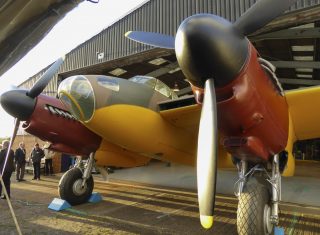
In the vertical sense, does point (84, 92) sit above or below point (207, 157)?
above

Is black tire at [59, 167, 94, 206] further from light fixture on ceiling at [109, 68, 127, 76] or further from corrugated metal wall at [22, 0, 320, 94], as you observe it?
light fixture on ceiling at [109, 68, 127, 76]

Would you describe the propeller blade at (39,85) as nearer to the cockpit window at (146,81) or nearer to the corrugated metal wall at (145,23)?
the cockpit window at (146,81)

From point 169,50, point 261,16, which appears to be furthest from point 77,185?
point 261,16

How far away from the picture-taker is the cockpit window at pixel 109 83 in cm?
598

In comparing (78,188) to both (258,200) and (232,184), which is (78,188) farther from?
(232,184)

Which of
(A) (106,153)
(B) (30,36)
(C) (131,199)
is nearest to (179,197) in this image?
(C) (131,199)

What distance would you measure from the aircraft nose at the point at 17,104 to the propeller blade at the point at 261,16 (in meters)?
5.13

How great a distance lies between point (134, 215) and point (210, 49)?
4.48m

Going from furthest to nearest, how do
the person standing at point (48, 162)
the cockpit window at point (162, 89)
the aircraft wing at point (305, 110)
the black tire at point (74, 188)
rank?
the person standing at point (48, 162), the black tire at point (74, 188), the cockpit window at point (162, 89), the aircraft wing at point (305, 110)

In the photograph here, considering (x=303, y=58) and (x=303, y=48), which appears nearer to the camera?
(x=303, y=48)

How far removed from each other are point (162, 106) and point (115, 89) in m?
1.14

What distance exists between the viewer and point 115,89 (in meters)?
6.05

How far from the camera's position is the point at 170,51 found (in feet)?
35.3

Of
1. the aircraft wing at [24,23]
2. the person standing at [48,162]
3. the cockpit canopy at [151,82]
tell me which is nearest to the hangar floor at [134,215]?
Answer: the cockpit canopy at [151,82]
